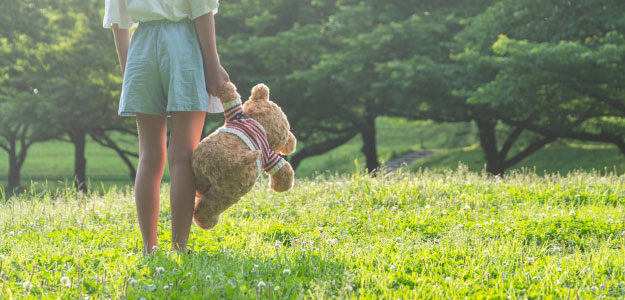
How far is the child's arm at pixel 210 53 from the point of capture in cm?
322

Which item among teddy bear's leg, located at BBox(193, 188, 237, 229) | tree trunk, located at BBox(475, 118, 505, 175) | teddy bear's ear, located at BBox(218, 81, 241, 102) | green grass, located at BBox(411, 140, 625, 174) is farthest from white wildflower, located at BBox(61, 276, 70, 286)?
tree trunk, located at BBox(475, 118, 505, 175)

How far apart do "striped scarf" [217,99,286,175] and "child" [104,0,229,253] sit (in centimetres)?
15

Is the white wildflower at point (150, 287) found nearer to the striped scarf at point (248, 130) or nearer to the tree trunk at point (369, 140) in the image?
the striped scarf at point (248, 130)

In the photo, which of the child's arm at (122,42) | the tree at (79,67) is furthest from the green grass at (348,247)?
the tree at (79,67)

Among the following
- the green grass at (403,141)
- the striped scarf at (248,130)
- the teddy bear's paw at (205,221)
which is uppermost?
the striped scarf at (248,130)

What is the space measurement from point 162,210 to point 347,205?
1990 millimetres

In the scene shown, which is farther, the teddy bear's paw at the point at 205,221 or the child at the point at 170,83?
the teddy bear's paw at the point at 205,221

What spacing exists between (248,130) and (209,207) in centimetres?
55

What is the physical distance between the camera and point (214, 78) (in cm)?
332

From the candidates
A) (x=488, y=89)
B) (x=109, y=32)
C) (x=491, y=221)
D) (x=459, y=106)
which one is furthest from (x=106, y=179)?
(x=491, y=221)

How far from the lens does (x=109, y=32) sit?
16688mm

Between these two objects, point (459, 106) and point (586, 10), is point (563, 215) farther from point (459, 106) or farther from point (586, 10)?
point (459, 106)

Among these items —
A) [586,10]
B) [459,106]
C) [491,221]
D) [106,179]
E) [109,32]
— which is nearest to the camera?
[491,221]

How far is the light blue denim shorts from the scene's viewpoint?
10.3 ft
